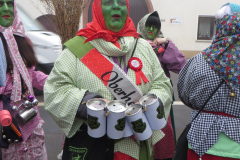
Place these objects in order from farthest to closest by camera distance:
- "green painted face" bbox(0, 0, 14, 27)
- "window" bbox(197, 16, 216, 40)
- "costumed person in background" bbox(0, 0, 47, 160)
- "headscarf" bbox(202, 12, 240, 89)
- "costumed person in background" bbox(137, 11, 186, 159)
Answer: "window" bbox(197, 16, 216, 40)
"costumed person in background" bbox(137, 11, 186, 159)
"green painted face" bbox(0, 0, 14, 27)
"costumed person in background" bbox(0, 0, 47, 160)
"headscarf" bbox(202, 12, 240, 89)

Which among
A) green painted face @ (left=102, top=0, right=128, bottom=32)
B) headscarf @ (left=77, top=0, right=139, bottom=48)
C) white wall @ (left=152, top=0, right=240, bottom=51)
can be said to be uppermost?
green painted face @ (left=102, top=0, right=128, bottom=32)

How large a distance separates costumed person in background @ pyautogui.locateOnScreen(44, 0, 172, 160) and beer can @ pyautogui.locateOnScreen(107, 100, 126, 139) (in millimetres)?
189

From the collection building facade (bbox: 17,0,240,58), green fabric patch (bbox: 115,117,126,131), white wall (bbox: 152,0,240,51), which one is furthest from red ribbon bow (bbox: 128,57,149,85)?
white wall (bbox: 152,0,240,51)

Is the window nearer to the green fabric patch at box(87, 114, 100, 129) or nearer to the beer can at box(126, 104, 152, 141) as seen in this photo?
the beer can at box(126, 104, 152, 141)

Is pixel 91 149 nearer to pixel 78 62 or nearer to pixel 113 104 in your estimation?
pixel 113 104

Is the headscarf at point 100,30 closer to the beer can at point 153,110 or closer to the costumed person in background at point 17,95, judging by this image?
the beer can at point 153,110

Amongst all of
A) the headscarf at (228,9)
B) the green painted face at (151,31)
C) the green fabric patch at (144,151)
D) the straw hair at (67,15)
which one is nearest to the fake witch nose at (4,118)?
the green fabric patch at (144,151)

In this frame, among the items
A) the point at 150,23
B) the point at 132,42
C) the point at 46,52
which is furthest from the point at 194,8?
the point at 132,42

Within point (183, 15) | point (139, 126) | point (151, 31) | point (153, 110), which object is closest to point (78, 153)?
point (139, 126)

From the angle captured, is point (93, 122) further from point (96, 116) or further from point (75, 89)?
point (75, 89)

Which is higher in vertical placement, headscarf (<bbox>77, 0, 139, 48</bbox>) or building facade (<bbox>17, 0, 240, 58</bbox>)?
headscarf (<bbox>77, 0, 139, 48</bbox>)

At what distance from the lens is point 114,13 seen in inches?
81.4

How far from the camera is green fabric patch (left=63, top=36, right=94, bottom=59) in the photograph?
78.6 inches

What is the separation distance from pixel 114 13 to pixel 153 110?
0.81 metres
